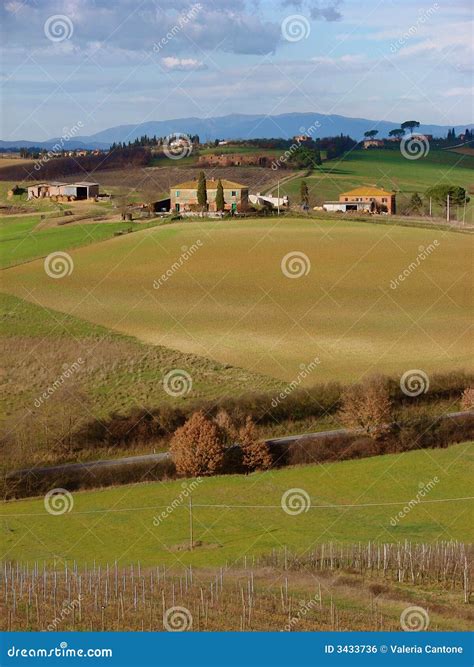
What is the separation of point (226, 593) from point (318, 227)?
176ft

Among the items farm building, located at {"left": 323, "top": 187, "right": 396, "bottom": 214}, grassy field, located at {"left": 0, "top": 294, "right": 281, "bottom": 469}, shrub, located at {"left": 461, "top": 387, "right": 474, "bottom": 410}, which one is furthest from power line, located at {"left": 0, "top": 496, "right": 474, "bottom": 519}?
farm building, located at {"left": 323, "top": 187, "right": 396, "bottom": 214}

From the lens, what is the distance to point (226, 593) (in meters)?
23.3

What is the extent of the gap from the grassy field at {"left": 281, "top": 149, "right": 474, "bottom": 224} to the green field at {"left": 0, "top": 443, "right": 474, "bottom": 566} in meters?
55.0

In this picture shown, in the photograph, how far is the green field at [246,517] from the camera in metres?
28.1

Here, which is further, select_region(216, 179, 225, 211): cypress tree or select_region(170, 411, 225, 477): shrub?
select_region(216, 179, 225, 211): cypress tree

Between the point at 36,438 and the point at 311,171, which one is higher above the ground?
the point at 311,171

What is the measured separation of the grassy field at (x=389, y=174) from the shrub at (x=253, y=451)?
55181 mm

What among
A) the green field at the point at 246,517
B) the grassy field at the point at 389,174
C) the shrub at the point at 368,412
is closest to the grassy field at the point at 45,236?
the grassy field at the point at 389,174

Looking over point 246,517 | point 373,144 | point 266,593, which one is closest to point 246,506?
point 246,517

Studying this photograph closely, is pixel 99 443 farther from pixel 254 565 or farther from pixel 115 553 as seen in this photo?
pixel 254 565

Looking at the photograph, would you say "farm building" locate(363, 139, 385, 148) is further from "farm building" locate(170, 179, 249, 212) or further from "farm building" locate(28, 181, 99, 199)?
"farm building" locate(170, 179, 249, 212)

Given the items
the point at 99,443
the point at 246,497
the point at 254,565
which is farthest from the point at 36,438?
the point at 254,565

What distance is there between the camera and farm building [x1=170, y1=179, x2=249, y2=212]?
82.6 m

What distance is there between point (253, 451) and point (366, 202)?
59.1 metres
